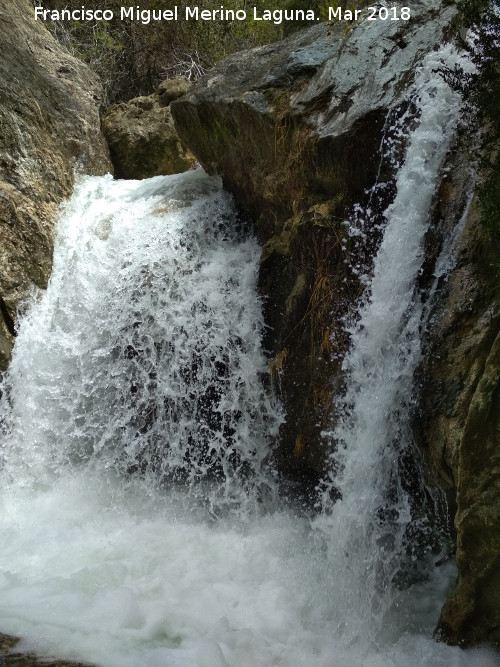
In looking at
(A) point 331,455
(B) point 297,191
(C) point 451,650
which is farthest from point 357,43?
(C) point 451,650

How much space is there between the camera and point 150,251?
5535mm

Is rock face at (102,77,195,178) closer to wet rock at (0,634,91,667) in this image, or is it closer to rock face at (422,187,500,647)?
rock face at (422,187,500,647)

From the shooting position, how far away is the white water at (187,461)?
131 inches

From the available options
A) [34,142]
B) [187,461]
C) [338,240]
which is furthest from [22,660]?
[34,142]

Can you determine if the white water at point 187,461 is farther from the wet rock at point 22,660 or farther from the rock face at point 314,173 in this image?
the rock face at point 314,173

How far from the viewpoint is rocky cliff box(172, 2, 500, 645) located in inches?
110

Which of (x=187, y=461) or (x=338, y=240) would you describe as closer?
(x=338, y=240)

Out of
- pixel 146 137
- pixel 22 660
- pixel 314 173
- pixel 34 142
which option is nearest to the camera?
pixel 22 660

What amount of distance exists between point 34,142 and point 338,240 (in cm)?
353

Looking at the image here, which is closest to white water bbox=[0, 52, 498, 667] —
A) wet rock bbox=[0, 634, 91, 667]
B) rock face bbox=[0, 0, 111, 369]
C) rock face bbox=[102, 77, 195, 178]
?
wet rock bbox=[0, 634, 91, 667]

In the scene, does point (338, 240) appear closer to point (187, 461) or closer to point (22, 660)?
point (187, 461)

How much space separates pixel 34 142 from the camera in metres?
6.21

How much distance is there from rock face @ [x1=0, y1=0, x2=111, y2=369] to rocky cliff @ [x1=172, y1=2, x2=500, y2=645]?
4.58ft

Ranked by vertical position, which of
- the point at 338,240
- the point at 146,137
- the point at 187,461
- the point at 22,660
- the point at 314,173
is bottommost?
the point at 22,660
